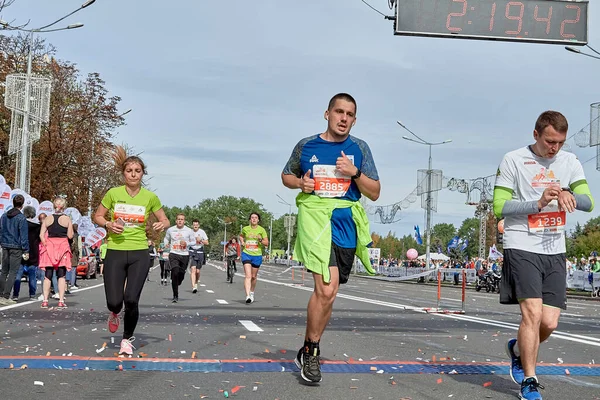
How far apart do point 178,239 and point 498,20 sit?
315 inches

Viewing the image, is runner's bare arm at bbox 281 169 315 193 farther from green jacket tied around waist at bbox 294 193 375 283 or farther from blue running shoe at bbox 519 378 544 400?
blue running shoe at bbox 519 378 544 400

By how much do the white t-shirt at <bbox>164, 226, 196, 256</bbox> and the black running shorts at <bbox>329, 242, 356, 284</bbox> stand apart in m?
10.8

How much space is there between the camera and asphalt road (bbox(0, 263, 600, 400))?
211 inches

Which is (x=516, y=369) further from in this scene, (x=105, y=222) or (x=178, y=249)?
(x=178, y=249)

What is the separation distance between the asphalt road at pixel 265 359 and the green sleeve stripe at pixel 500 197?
1.24 metres

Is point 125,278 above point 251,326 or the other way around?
above

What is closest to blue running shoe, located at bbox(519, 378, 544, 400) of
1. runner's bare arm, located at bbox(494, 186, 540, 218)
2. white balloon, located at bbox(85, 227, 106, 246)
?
runner's bare arm, located at bbox(494, 186, 540, 218)

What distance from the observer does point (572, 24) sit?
11961mm

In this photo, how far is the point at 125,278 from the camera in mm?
7535

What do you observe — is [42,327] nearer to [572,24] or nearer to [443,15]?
Answer: [443,15]

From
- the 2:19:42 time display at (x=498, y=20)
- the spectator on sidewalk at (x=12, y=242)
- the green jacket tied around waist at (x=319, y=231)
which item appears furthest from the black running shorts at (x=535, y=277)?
the spectator on sidewalk at (x=12, y=242)

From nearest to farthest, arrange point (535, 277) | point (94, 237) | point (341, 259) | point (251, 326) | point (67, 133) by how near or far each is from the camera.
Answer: point (535, 277) → point (341, 259) → point (251, 326) → point (94, 237) → point (67, 133)

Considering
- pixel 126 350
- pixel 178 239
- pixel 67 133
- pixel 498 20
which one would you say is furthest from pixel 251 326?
pixel 67 133

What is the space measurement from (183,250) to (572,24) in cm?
871
